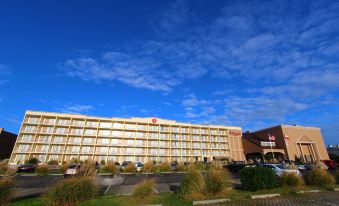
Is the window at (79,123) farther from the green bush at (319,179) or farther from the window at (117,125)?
the green bush at (319,179)

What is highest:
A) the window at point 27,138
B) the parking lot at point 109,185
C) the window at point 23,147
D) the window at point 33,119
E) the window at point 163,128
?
the window at point 163,128

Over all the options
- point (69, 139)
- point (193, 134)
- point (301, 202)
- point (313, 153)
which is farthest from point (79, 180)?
point (313, 153)

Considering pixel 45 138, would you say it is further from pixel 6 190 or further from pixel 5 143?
pixel 6 190

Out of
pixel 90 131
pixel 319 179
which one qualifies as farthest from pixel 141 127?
pixel 319 179

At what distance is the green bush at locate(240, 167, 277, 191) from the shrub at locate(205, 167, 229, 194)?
170 cm

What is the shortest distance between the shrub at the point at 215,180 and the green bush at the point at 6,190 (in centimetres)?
949

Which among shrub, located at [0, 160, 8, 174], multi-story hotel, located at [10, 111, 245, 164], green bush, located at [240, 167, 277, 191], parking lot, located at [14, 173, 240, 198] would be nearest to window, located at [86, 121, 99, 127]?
multi-story hotel, located at [10, 111, 245, 164]

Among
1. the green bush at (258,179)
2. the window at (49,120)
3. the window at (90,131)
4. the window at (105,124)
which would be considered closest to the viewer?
the green bush at (258,179)

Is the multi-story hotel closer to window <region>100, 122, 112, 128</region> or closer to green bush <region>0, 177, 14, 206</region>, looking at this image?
window <region>100, 122, 112, 128</region>

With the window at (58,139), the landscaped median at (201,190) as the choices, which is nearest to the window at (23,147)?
the window at (58,139)

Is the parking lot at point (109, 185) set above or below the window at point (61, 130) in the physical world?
below

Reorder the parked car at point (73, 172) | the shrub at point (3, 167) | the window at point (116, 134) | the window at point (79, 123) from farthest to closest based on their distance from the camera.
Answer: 1. the window at point (116, 134)
2. the window at point (79, 123)
3. the parked car at point (73, 172)
4. the shrub at point (3, 167)

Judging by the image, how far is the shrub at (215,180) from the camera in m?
11.0

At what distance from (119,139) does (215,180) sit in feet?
180
